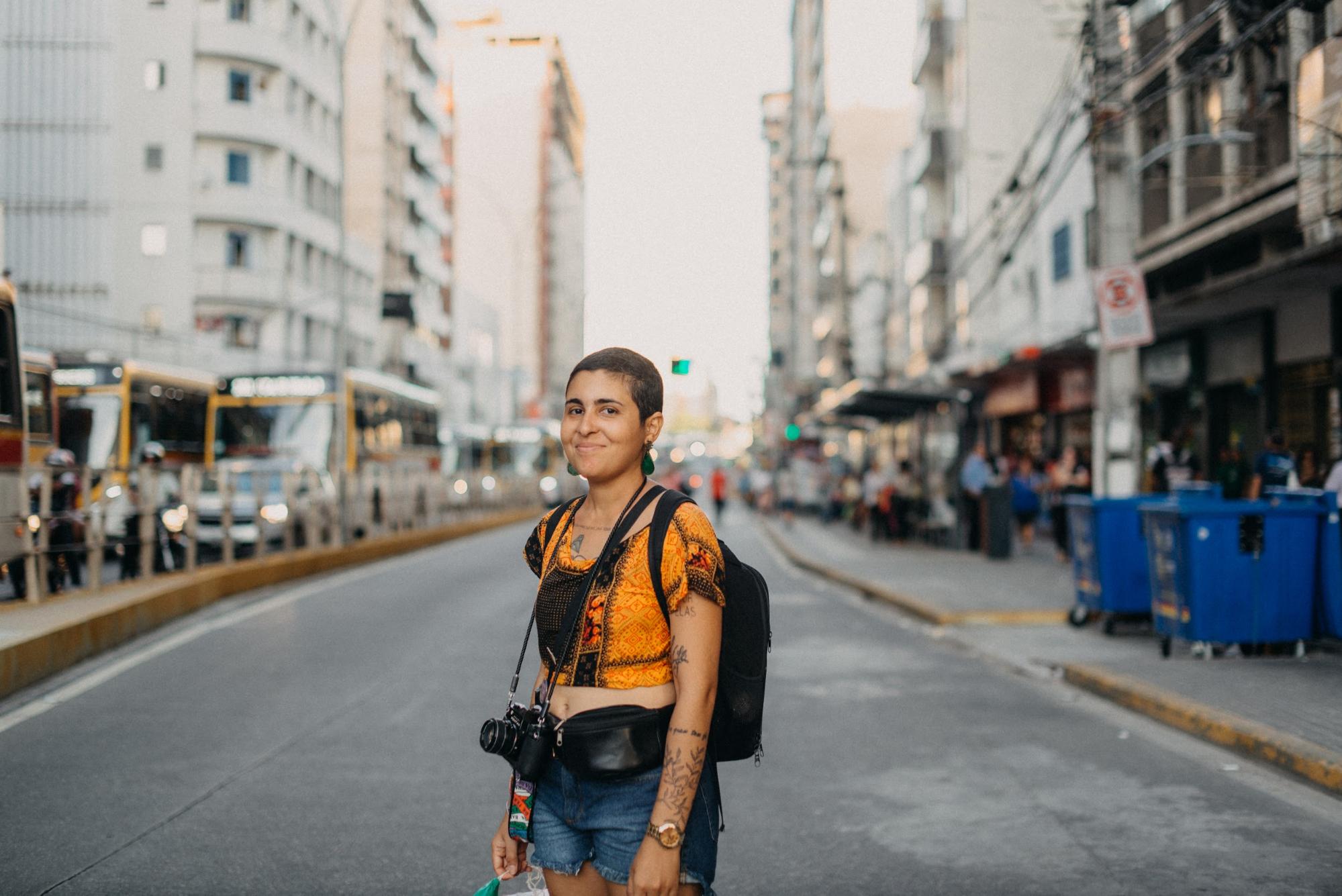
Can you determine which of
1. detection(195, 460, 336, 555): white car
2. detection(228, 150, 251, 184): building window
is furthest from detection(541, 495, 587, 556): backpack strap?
detection(228, 150, 251, 184): building window

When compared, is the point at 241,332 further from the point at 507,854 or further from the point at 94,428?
the point at 507,854

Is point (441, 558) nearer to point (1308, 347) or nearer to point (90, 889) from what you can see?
point (1308, 347)

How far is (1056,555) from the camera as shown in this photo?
23.1m

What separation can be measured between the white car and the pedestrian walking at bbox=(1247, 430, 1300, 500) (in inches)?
507

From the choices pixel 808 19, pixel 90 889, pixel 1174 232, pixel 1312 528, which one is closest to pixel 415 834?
pixel 90 889

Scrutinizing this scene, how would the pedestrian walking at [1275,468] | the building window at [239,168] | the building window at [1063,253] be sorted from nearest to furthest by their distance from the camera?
the pedestrian walking at [1275,468] < the building window at [1063,253] < the building window at [239,168]

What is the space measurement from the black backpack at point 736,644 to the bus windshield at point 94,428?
2232 cm

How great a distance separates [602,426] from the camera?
3.07m

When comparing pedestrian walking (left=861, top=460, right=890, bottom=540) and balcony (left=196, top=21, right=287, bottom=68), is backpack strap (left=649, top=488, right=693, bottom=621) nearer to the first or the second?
balcony (left=196, top=21, right=287, bottom=68)

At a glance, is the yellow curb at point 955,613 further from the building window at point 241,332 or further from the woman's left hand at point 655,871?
the building window at point 241,332

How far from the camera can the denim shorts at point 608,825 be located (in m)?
2.93

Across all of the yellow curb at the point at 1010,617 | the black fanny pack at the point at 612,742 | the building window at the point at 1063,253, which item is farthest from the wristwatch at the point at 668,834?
the building window at the point at 1063,253

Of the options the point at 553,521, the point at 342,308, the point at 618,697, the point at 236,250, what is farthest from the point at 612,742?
the point at 236,250

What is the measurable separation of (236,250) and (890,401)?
27.9 m
